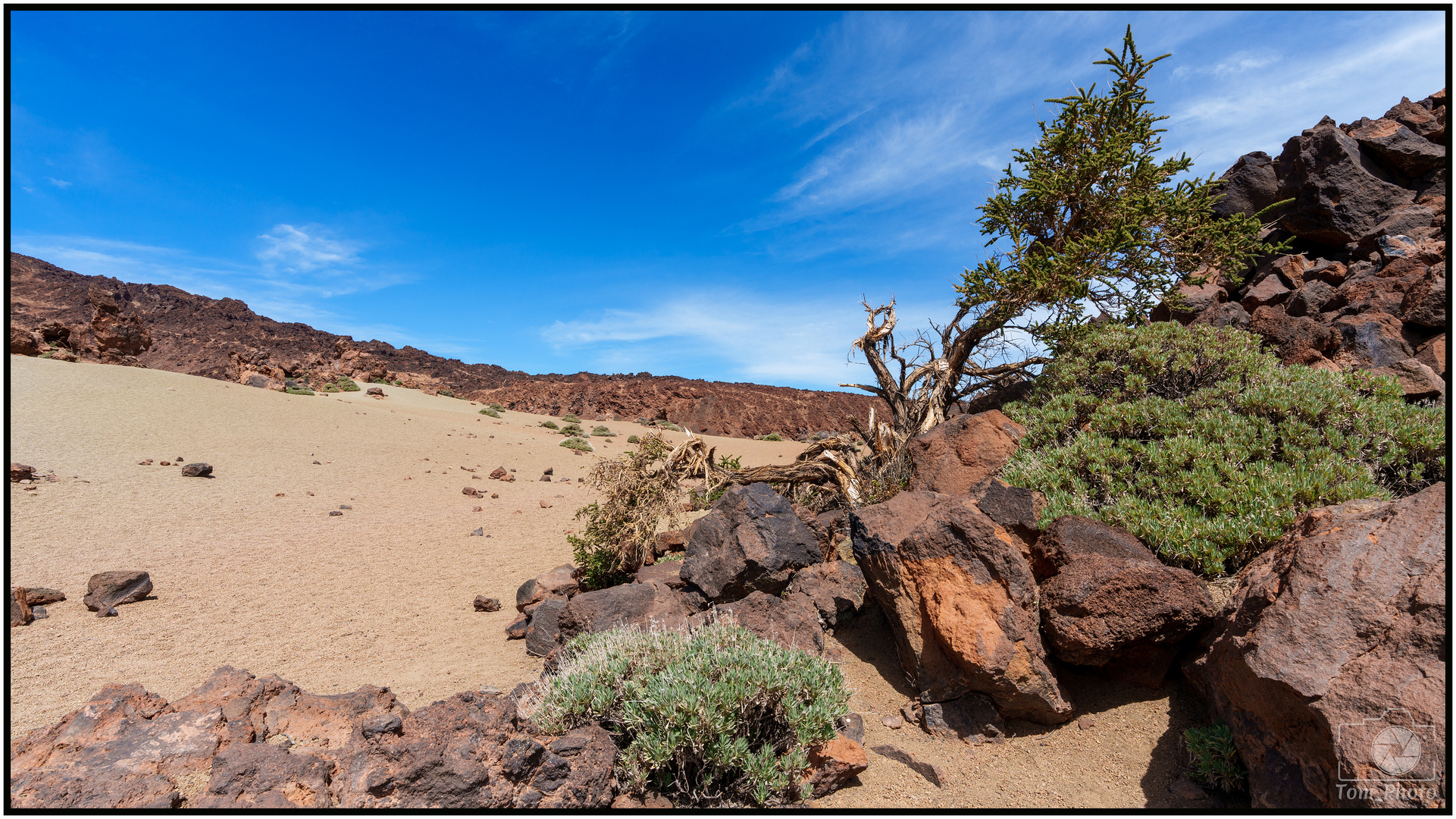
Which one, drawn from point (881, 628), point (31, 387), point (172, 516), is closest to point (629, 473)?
point (881, 628)

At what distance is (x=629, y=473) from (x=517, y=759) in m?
5.24

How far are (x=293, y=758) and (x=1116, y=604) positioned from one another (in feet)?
16.5

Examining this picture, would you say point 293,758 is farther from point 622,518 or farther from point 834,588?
point 622,518

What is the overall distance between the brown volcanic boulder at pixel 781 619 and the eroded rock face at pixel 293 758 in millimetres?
1968

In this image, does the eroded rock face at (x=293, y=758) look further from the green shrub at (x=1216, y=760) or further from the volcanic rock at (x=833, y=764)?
the green shrub at (x=1216, y=760)

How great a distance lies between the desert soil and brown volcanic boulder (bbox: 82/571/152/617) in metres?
0.15

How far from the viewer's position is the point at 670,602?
20.2 ft

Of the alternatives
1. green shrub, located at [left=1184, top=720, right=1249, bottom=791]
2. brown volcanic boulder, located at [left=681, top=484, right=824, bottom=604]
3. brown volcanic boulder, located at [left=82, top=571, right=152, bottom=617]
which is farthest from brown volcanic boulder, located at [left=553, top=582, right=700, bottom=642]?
brown volcanic boulder, located at [left=82, top=571, right=152, bottom=617]

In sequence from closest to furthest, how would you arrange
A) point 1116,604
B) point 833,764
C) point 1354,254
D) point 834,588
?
1. point 833,764
2. point 1116,604
3. point 834,588
4. point 1354,254

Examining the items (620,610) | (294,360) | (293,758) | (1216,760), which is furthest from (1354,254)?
(294,360)

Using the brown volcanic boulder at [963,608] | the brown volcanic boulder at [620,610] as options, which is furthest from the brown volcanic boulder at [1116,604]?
the brown volcanic boulder at [620,610]

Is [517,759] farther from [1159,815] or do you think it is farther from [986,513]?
[986,513]

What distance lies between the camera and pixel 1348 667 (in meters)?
2.88

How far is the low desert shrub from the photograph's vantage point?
7.98 m
